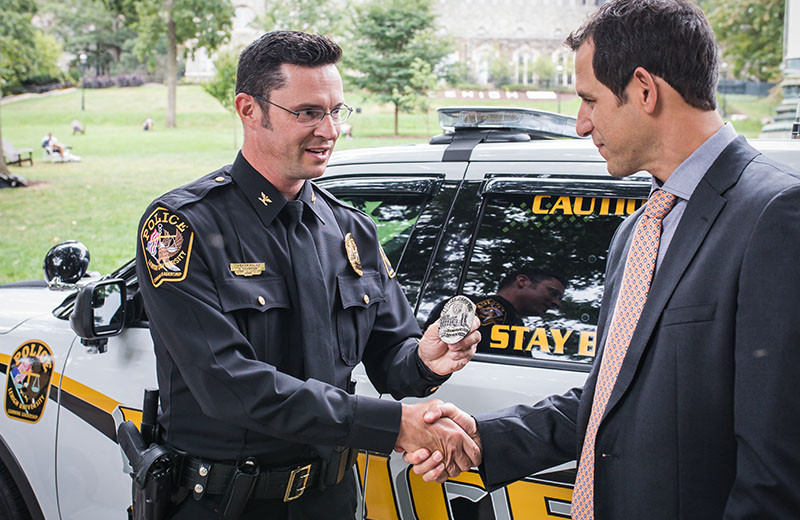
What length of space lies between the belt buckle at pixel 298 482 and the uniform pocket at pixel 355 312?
31 cm

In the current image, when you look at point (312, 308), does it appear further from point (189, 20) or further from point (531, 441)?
point (189, 20)

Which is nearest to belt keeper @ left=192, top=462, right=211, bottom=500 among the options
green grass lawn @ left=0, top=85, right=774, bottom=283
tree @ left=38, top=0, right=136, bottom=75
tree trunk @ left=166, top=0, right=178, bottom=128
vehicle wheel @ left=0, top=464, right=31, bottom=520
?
vehicle wheel @ left=0, top=464, right=31, bottom=520

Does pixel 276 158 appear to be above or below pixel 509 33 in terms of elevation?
below

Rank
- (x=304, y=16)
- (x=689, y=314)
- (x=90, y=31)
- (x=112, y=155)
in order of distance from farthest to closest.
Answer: (x=90, y=31), (x=304, y=16), (x=112, y=155), (x=689, y=314)

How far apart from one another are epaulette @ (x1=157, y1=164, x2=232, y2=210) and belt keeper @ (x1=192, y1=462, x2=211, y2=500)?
Answer: 0.66 m

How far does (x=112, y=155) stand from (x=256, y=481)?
78.6 ft

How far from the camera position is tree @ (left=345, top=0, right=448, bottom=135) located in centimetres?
3170

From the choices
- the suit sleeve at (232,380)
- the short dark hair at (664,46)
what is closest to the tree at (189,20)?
the suit sleeve at (232,380)

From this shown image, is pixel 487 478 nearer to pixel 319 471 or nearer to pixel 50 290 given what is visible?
pixel 319 471

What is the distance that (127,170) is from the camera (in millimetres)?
20578

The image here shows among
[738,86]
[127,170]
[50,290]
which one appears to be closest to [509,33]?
[738,86]

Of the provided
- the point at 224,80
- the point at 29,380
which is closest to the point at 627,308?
the point at 29,380

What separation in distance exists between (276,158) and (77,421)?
1.26 metres

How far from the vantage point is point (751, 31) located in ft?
96.3
